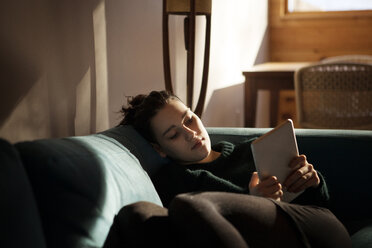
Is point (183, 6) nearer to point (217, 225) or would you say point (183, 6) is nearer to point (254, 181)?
point (254, 181)

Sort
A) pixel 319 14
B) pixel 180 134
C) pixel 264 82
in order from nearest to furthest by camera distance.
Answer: pixel 180 134 < pixel 264 82 < pixel 319 14

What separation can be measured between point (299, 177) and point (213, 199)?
1.36 ft

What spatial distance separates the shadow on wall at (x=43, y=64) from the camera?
147 centimetres

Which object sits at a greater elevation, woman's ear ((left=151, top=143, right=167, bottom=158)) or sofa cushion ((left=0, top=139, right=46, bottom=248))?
sofa cushion ((left=0, top=139, right=46, bottom=248))

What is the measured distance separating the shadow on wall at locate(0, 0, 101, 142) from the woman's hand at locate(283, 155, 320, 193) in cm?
78

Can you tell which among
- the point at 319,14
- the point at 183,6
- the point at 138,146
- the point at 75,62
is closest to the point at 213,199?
the point at 138,146

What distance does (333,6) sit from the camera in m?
4.46

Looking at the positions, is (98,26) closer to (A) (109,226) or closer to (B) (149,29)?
(B) (149,29)

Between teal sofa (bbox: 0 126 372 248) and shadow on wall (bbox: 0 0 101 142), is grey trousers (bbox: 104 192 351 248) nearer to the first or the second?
teal sofa (bbox: 0 126 372 248)

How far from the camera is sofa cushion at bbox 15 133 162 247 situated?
939mm

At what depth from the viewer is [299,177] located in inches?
53.3

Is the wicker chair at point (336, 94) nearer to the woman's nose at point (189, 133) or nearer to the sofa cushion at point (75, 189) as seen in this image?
the woman's nose at point (189, 133)

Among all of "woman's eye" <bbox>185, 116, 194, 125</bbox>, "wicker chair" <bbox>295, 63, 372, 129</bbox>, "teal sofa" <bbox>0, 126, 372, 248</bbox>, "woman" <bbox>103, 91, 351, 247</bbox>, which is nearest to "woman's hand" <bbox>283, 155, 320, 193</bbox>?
"woman" <bbox>103, 91, 351, 247</bbox>

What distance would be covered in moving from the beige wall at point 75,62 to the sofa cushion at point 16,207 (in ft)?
1.98
